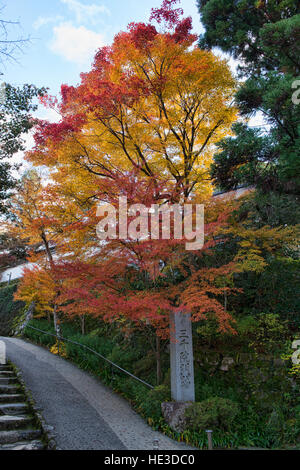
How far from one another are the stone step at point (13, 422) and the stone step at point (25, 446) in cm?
47

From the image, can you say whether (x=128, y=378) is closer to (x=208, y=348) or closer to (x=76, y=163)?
(x=208, y=348)

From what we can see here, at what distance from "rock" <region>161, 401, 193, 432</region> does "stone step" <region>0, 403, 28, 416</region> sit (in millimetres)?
2982

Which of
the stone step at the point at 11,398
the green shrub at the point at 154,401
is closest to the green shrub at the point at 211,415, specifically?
the green shrub at the point at 154,401

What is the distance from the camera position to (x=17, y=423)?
5.71 m

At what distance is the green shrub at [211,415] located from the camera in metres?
6.02

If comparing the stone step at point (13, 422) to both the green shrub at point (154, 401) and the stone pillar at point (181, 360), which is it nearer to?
the green shrub at point (154, 401)

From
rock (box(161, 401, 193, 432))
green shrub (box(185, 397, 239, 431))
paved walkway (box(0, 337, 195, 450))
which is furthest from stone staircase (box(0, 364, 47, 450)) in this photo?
green shrub (box(185, 397, 239, 431))

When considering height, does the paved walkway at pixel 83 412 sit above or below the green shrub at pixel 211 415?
below

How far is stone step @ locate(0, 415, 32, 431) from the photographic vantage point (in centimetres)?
560

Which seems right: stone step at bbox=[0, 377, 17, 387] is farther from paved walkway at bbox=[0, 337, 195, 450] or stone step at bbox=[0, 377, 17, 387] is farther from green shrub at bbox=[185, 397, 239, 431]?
green shrub at bbox=[185, 397, 239, 431]

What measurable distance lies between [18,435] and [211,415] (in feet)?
11.9

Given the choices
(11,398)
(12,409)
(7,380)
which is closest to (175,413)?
(12,409)
